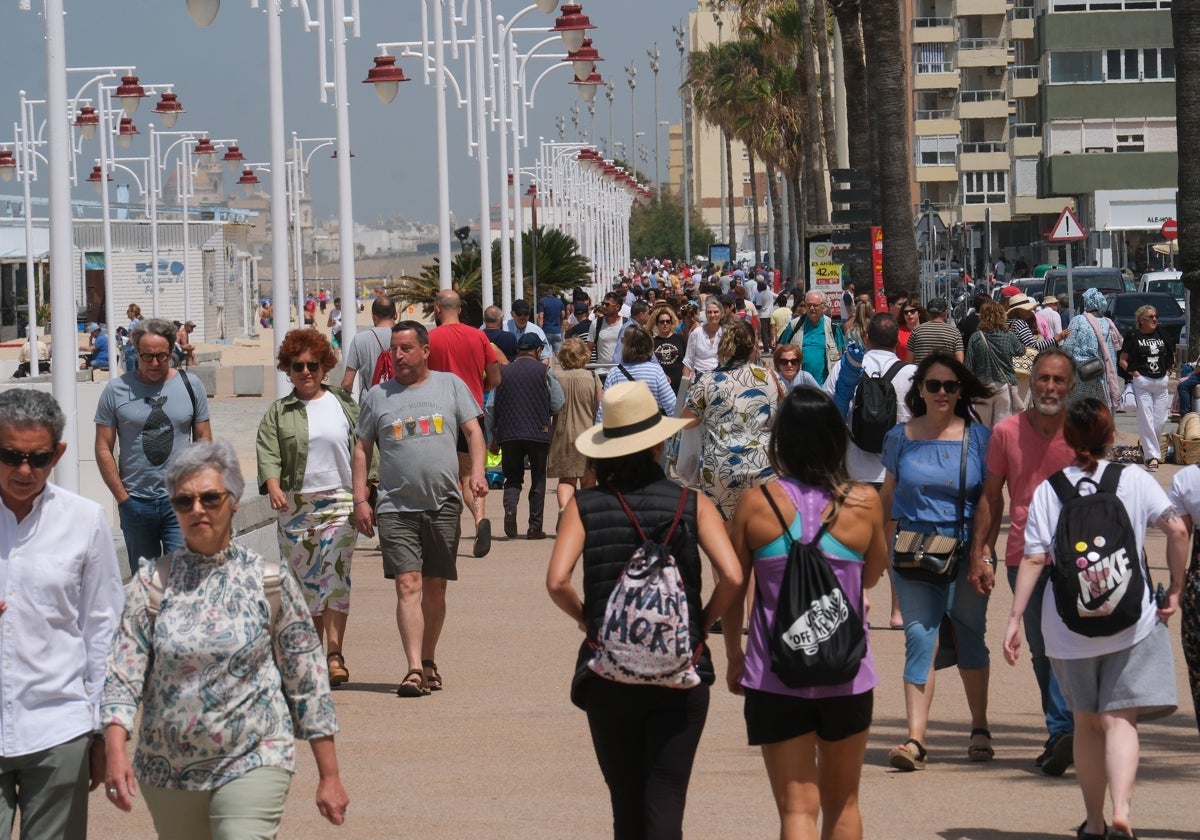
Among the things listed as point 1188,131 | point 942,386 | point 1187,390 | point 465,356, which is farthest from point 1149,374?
point 942,386

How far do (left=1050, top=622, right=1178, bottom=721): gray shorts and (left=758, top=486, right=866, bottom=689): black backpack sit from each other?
52.3 inches

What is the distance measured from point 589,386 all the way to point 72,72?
89.9ft

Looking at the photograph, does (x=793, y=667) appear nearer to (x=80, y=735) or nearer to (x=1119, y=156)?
(x=80, y=735)

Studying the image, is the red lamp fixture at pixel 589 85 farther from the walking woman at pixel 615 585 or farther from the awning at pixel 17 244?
the awning at pixel 17 244

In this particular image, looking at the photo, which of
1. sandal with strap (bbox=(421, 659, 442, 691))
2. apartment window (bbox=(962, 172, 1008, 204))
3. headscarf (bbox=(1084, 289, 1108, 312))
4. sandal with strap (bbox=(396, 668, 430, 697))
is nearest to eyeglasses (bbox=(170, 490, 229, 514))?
sandal with strap (bbox=(396, 668, 430, 697))

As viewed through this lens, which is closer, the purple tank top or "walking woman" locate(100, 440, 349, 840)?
"walking woman" locate(100, 440, 349, 840)

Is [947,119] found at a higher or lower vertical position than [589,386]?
higher

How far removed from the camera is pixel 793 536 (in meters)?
5.50

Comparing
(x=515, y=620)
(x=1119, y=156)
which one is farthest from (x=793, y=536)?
(x=1119, y=156)

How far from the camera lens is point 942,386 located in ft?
25.0

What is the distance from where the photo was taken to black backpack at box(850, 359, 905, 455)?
10.6 m

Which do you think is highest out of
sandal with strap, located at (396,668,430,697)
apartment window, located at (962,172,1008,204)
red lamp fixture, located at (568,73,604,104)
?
apartment window, located at (962,172,1008,204)

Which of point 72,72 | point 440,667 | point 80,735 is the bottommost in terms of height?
point 440,667

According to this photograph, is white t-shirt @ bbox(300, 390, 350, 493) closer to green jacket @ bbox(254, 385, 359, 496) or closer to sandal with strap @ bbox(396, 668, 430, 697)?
green jacket @ bbox(254, 385, 359, 496)
